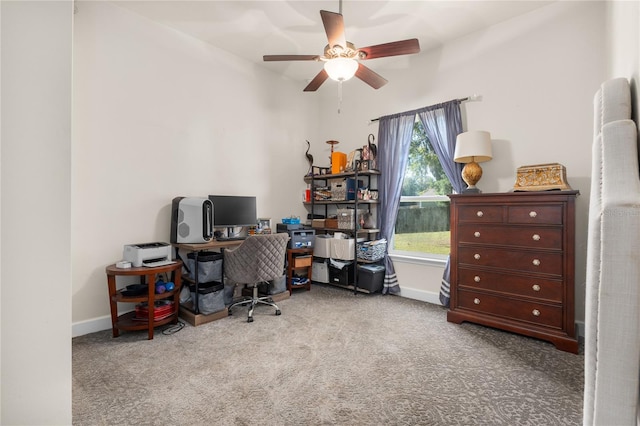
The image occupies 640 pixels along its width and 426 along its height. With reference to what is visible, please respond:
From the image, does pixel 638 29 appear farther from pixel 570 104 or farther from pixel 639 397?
pixel 570 104

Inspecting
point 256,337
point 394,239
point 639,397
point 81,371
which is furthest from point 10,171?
point 394,239

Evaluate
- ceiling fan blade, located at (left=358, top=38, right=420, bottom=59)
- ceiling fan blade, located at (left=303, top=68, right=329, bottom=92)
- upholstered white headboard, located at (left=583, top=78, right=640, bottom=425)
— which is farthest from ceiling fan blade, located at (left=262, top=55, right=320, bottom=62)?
upholstered white headboard, located at (left=583, top=78, right=640, bottom=425)

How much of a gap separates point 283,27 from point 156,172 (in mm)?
2043

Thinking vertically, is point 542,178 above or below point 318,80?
below

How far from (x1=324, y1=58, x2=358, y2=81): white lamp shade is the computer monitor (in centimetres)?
189

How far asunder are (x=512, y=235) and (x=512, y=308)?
2.06 feet

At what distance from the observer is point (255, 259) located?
280cm

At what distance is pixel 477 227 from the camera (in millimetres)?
2678

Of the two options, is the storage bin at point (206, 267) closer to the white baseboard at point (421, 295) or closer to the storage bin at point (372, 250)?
the storage bin at point (372, 250)

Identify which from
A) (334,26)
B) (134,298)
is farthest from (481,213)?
(134,298)

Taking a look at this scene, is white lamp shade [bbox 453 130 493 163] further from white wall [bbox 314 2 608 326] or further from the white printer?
the white printer

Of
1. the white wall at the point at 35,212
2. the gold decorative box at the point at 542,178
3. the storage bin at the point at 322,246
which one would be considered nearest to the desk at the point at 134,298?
the white wall at the point at 35,212

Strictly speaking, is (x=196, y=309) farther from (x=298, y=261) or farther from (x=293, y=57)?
(x=293, y=57)

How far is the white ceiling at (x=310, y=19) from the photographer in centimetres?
274
